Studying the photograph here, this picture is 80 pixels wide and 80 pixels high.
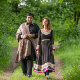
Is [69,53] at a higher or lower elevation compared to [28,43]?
lower

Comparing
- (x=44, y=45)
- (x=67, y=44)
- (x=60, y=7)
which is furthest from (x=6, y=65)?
(x=60, y=7)

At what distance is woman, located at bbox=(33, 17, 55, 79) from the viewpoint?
527 centimetres

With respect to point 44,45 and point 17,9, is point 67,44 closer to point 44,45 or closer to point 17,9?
point 44,45

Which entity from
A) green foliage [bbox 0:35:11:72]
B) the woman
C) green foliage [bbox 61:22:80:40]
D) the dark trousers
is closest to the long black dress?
the woman

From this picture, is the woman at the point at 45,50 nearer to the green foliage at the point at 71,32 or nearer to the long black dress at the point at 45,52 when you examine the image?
the long black dress at the point at 45,52

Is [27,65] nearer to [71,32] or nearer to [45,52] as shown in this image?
[45,52]

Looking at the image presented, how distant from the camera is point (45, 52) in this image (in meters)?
5.33

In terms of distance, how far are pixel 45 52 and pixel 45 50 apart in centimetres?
6

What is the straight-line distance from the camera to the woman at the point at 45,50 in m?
5.27

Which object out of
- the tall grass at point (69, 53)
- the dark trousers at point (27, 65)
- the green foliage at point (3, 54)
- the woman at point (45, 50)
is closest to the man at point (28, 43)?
the dark trousers at point (27, 65)

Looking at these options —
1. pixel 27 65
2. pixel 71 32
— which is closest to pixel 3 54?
pixel 27 65

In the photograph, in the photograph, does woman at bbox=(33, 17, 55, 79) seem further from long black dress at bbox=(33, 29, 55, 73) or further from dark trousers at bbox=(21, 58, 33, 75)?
dark trousers at bbox=(21, 58, 33, 75)

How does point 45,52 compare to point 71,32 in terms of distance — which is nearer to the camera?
point 45,52

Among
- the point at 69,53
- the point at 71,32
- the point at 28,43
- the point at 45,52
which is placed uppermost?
the point at 28,43
